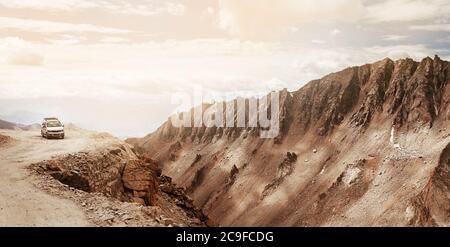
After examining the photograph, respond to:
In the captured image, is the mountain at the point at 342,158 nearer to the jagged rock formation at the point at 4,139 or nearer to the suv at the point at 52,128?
the suv at the point at 52,128

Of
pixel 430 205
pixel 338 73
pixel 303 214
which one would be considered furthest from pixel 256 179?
pixel 430 205

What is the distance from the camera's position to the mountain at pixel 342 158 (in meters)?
62.5

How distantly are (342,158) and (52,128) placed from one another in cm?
6143

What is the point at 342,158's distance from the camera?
81.1m

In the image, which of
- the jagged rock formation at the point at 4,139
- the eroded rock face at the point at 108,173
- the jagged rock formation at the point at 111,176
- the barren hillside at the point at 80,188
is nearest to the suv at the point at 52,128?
the barren hillside at the point at 80,188

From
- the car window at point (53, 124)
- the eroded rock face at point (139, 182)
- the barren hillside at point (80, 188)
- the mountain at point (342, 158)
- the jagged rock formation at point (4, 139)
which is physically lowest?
the mountain at point (342, 158)

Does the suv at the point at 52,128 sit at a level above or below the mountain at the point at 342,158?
above

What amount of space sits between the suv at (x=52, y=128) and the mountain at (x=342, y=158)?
4471 cm

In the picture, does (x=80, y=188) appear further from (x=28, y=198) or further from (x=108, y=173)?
(x=28, y=198)

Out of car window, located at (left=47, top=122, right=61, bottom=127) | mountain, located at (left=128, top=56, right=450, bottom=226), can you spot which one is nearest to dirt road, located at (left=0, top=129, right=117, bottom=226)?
car window, located at (left=47, top=122, right=61, bottom=127)

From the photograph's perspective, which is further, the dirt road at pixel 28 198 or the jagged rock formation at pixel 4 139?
the jagged rock formation at pixel 4 139

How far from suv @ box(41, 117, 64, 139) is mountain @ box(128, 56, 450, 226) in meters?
44.7
